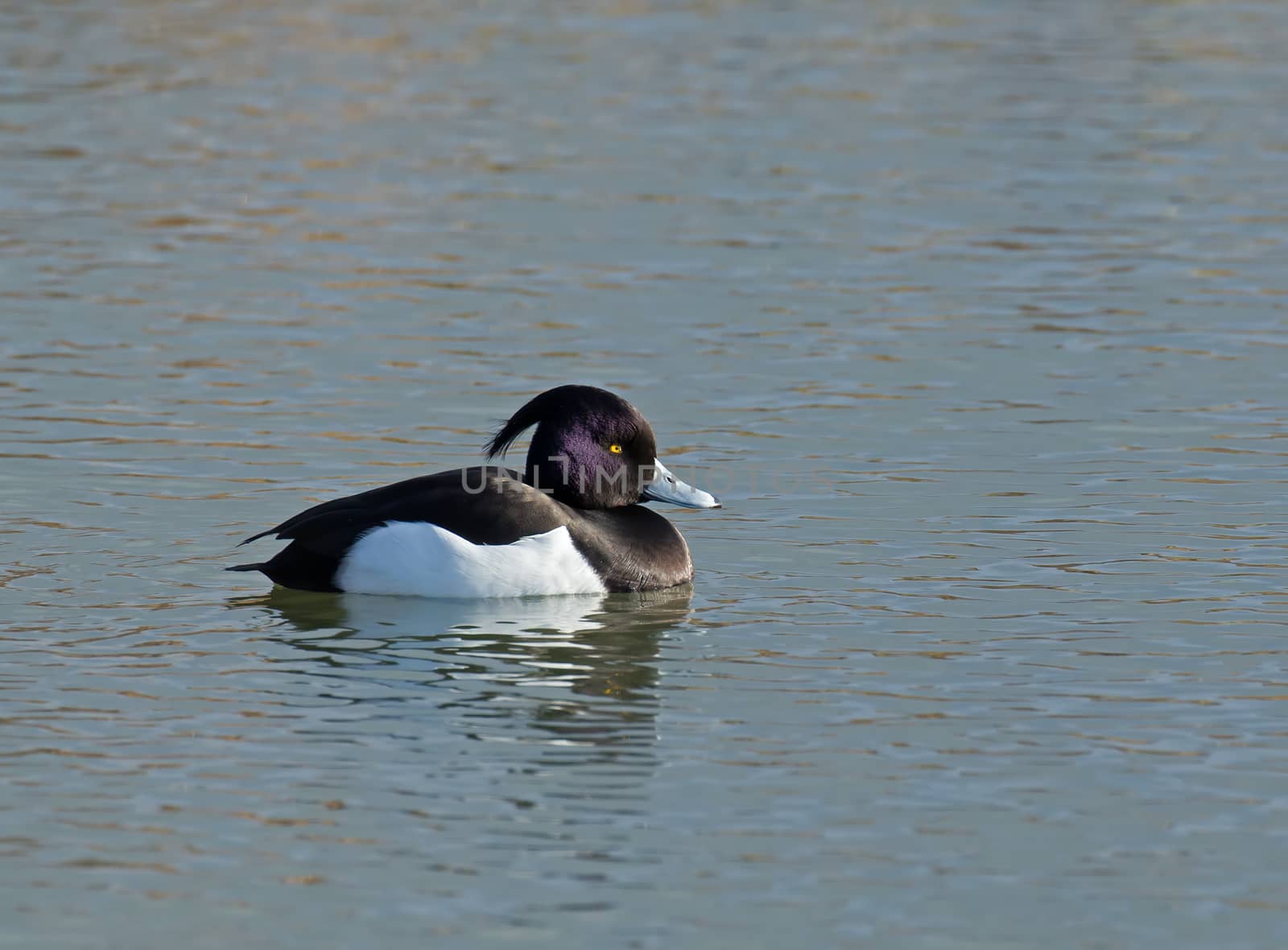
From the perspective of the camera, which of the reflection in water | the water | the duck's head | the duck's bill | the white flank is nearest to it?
the water

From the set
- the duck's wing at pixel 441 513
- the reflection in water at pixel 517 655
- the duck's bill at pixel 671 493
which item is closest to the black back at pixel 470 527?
the duck's wing at pixel 441 513

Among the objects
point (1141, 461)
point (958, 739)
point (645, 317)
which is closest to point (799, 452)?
Result: point (1141, 461)

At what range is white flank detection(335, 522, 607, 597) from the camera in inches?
345

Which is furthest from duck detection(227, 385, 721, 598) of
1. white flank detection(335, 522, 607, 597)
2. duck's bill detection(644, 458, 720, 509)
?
duck's bill detection(644, 458, 720, 509)

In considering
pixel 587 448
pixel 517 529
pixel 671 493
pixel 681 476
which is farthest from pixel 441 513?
pixel 681 476

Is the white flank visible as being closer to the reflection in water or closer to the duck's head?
the reflection in water

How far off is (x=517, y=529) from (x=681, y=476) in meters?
2.23

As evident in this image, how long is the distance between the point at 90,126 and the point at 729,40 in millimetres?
8620

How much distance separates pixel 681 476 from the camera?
35.9 feet

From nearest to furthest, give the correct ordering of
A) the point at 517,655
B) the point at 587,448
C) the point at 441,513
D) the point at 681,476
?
the point at 517,655
the point at 441,513
the point at 587,448
the point at 681,476

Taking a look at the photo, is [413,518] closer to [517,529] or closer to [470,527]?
[470,527]

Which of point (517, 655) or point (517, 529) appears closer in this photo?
point (517, 655)

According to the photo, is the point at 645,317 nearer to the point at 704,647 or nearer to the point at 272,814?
the point at 704,647

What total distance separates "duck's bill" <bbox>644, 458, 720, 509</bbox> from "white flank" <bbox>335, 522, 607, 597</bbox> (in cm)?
72
